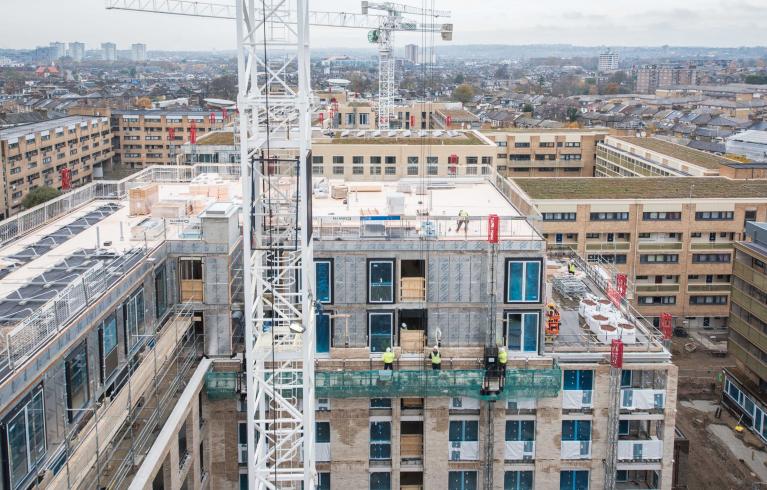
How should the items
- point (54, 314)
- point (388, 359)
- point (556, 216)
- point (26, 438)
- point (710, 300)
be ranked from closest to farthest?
point (26, 438), point (54, 314), point (388, 359), point (556, 216), point (710, 300)

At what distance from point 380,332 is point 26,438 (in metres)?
15.1

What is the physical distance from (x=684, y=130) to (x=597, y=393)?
390 ft

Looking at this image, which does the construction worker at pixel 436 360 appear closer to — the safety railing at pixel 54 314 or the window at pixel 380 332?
the window at pixel 380 332

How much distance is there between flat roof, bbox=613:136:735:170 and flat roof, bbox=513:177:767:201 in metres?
8.36

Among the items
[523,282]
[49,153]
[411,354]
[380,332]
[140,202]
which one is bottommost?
[411,354]

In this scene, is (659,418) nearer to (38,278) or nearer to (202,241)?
(202,241)

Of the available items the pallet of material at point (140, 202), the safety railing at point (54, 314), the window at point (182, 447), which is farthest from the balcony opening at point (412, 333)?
the pallet of material at point (140, 202)

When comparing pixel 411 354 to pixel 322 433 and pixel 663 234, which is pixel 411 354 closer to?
pixel 322 433

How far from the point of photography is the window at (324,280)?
31094 millimetres

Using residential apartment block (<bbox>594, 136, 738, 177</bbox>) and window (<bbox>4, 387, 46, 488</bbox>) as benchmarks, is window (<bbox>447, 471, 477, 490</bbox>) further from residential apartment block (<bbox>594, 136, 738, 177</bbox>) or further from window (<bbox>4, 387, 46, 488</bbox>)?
residential apartment block (<bbox>594, 136, 738, 177</bbox>)

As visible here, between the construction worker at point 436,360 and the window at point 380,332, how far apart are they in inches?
81.7

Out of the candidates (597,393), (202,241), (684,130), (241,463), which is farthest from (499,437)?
(684,130)

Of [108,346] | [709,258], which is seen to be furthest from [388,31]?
[108,346]

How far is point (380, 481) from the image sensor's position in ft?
106
